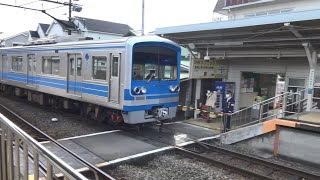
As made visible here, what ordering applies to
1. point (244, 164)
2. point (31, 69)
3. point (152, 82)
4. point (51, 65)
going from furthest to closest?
point (31, 69), point (51, 65), point (152, 82), point (244, 164)

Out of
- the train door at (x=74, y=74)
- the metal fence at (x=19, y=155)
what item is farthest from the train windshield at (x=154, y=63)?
the metal fence at (x=19, y=155)

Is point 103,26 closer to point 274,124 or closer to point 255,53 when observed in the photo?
point 255,53

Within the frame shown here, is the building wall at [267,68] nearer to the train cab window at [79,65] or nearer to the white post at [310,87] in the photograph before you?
the white post at [310,87]

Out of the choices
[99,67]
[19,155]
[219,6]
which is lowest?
[19,155]

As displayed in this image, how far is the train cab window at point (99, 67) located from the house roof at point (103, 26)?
2745 centimetres

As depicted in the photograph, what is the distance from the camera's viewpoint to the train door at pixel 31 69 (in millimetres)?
14121

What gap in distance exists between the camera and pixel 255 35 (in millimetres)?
9906

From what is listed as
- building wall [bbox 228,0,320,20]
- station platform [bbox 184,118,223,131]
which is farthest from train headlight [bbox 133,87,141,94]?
building wall [bbox 228,0,320,20]

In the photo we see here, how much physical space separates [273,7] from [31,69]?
1235 centimetres

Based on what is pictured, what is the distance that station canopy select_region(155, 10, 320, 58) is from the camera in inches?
A: 319

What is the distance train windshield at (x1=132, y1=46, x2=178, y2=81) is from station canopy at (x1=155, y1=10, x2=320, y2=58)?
1478 mm

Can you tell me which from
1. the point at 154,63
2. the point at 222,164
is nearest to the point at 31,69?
the point at 154,63

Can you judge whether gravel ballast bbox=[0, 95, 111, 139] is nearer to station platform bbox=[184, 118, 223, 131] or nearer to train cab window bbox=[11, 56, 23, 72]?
train cab window bbox=[11, 56, 23, 72]

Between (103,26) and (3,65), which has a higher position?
(103,26)
